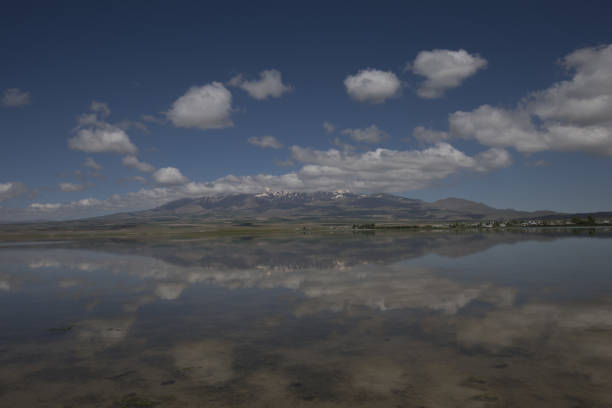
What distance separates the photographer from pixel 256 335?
62.6ft

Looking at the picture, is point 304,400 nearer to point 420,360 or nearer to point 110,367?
point 420,360

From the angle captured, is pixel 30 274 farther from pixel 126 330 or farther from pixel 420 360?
pixel 420 360

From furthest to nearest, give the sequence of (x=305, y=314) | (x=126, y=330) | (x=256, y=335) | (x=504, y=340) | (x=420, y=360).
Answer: (x=305, y=314) → (x=126, y=330) → (x=256, y=335) → (x=504, y=340) → (x=420, y=360)

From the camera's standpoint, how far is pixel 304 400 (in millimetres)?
12039

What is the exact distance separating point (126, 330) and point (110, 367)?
581cm

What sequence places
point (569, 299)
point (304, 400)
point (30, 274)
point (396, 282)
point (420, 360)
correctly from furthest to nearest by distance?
point (30, 274), point (396, 282), point (569, 299), point (420, 360), point (304, 400)

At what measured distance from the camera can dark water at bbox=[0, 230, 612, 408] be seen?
12.5 metres

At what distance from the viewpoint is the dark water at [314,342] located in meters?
12.5

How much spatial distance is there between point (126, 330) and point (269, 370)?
32.9 ft

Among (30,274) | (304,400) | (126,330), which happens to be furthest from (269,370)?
(30,274)

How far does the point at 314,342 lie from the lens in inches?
689

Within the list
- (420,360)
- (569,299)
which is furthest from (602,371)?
(569,299)

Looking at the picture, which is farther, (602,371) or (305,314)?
(305,314)

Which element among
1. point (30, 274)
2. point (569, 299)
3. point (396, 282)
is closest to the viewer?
point (569, 299)
